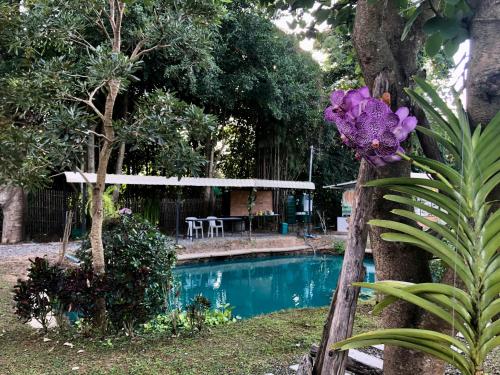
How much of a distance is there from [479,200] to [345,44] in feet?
11.2

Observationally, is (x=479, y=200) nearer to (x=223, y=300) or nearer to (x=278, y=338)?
(x=278, y=338)

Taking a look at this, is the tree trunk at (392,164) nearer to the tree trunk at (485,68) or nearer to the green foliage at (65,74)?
the tree trunk at (485,68)

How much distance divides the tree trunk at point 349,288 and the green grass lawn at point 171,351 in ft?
5.50

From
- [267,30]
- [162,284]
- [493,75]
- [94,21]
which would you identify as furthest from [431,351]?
[267,30]

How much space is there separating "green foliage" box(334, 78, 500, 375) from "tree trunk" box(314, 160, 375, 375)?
16 centimetres

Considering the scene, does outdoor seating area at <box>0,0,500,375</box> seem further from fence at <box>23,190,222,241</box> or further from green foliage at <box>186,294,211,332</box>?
fence at <box>23,190,222,241</box>

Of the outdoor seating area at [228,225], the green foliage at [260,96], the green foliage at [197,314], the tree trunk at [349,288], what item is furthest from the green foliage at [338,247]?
the tree trunk at [349,288]

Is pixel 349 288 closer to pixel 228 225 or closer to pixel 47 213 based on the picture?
pixel 47 213

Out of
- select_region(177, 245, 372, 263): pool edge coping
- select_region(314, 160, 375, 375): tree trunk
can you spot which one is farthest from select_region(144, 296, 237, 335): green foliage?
select_region(177, 245, 372, 263): pool edge coping

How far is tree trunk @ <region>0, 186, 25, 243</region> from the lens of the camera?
10078 millimetres

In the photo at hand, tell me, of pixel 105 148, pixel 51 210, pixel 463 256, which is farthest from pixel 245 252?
pixel 463 256

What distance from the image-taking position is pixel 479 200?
2.85ft

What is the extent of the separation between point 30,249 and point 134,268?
21.7ft

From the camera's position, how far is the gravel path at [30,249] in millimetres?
8341
